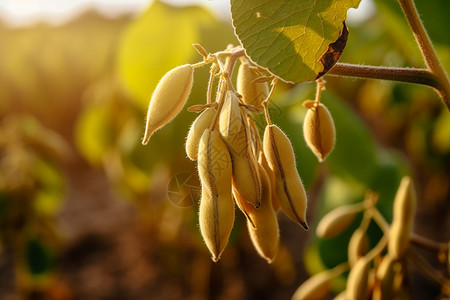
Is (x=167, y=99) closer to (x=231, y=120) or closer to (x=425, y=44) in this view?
(x=231, y=120)

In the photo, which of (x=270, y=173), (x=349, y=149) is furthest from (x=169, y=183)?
(x=349, y=149)

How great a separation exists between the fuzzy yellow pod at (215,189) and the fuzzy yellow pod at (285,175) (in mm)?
71

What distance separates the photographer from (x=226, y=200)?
1.79 feet

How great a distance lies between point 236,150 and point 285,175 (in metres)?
0.09

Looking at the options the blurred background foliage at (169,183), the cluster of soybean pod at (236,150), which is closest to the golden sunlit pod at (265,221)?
the cluster of soybean pod at (236,150)

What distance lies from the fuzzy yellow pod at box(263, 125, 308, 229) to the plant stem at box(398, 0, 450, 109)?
18cm

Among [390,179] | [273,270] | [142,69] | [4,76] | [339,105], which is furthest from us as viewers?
[4,76]

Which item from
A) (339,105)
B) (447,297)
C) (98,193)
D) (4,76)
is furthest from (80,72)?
(447,297)

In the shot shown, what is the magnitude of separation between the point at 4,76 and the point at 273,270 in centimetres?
633

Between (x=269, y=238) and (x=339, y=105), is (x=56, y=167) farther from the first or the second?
(x=269, y=238)

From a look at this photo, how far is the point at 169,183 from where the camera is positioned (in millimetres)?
824

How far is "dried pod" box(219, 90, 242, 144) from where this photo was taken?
0.53 m

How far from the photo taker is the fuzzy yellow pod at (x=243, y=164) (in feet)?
1.76

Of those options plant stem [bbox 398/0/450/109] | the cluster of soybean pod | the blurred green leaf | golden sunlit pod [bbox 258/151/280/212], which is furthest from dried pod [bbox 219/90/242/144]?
the blurred green leaf
